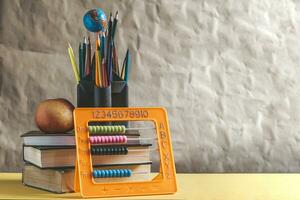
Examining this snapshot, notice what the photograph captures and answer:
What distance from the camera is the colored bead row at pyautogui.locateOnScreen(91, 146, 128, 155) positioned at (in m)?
1.02

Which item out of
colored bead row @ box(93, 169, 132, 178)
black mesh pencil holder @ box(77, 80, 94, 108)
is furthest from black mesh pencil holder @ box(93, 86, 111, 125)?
colored bead row @ box(93, 169, 132, 178)

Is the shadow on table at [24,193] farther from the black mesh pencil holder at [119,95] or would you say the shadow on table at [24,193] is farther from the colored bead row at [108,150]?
the black mesh pencil holder at [119,95]

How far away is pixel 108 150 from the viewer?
1035mm

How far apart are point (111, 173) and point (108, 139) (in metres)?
0.07

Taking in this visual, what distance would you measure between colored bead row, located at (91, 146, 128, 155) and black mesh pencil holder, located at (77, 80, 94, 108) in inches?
5.5

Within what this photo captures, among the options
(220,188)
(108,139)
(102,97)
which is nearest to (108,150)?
(108,139)

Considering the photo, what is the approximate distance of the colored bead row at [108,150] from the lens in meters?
1.02

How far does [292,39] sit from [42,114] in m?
0.68

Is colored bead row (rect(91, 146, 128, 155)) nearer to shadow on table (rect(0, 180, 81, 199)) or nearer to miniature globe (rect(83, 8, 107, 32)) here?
shadow on table (rect(0, 180, 81, 199))

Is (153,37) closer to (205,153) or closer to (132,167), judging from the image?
(205,153)

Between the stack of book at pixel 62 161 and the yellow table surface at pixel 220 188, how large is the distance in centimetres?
2

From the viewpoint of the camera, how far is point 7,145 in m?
1.35

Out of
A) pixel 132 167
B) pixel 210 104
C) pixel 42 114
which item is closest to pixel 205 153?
pixel 210 104

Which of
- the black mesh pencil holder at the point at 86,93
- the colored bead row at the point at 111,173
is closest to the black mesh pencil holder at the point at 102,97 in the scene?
the black mesh pencil holder at the point at 86,93
